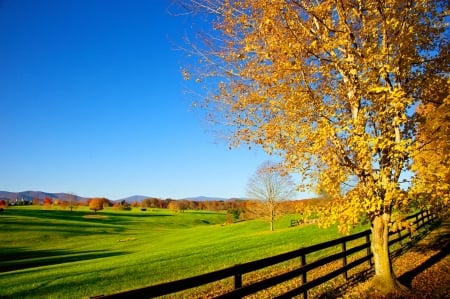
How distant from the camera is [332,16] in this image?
1192 cm

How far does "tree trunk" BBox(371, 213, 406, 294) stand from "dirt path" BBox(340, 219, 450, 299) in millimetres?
352

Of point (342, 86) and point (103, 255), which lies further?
point (103, 255)

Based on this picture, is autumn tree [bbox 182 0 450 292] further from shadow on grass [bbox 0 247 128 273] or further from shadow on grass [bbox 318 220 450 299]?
shadow on grass [bbox 0 247 128 273]

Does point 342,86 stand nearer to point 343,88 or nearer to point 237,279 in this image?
point 343,88

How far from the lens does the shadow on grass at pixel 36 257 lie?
42.2 meters

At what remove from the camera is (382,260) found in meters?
11.8

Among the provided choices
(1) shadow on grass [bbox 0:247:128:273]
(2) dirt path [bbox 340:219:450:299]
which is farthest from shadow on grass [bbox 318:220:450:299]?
(1) shadow on grass [bbox 0:247:128:273]

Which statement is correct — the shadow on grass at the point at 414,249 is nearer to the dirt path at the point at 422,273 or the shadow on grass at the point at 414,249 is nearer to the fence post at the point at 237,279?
Answer: the dirt path at the point at 422,273

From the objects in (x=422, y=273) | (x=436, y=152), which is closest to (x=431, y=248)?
(x=422, y=273)

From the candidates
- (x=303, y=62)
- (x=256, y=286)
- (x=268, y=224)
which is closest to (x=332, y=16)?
(x=303, y=62)

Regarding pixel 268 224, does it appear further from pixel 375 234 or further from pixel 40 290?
pixel 375 234

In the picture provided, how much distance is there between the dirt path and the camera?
428 inches

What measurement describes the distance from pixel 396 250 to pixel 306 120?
40.3 feet

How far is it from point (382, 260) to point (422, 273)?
110 inches
